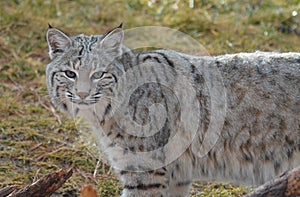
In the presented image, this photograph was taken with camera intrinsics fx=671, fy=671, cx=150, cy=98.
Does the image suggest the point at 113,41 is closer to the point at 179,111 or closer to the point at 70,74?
the point at 70,74

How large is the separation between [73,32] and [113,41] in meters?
3.55

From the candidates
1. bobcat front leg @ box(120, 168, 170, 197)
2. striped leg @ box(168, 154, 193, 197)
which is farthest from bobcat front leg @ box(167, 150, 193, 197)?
bobcat front leg @ box(120, 168, 170, 197)

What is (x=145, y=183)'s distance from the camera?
15.8 ft

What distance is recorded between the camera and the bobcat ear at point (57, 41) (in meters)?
4.93

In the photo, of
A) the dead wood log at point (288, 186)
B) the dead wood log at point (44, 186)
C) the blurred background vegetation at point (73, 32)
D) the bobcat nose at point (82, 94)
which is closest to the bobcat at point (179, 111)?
the bobcat nose at point (82, 94)

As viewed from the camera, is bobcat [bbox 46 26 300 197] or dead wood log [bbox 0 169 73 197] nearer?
dead wood log [bbox 0 169 73 197]

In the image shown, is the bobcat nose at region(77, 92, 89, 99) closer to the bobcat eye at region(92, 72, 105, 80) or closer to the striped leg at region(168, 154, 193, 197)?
the bobcat eye at region(92, 72, 105, 80)

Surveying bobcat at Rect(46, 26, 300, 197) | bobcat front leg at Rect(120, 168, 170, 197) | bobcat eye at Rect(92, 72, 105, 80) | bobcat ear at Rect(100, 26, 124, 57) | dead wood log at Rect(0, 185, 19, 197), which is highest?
bobcat ear at Rect(100, 26, 124, 57)

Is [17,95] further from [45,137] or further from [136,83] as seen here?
[136,83]

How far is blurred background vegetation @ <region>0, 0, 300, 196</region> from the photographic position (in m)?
5.94

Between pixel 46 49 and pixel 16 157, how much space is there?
235cm

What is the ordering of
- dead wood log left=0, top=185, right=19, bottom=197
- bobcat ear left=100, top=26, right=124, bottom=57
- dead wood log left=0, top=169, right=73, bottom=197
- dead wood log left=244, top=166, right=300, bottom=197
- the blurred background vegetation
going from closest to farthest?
dead wood log left=244, top=166, right=300, bottom=197 → dead wood log left=0, top=169, right=73, bottom=197 → dead wood log left=0, top=185, right=19, bottom=197 → bobcat ear left=100, top=26, right=124, bottom=57 → the blurred background vegetation

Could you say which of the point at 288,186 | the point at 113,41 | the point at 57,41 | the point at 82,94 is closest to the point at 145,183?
the point at 82,94

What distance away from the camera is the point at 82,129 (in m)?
6.52
